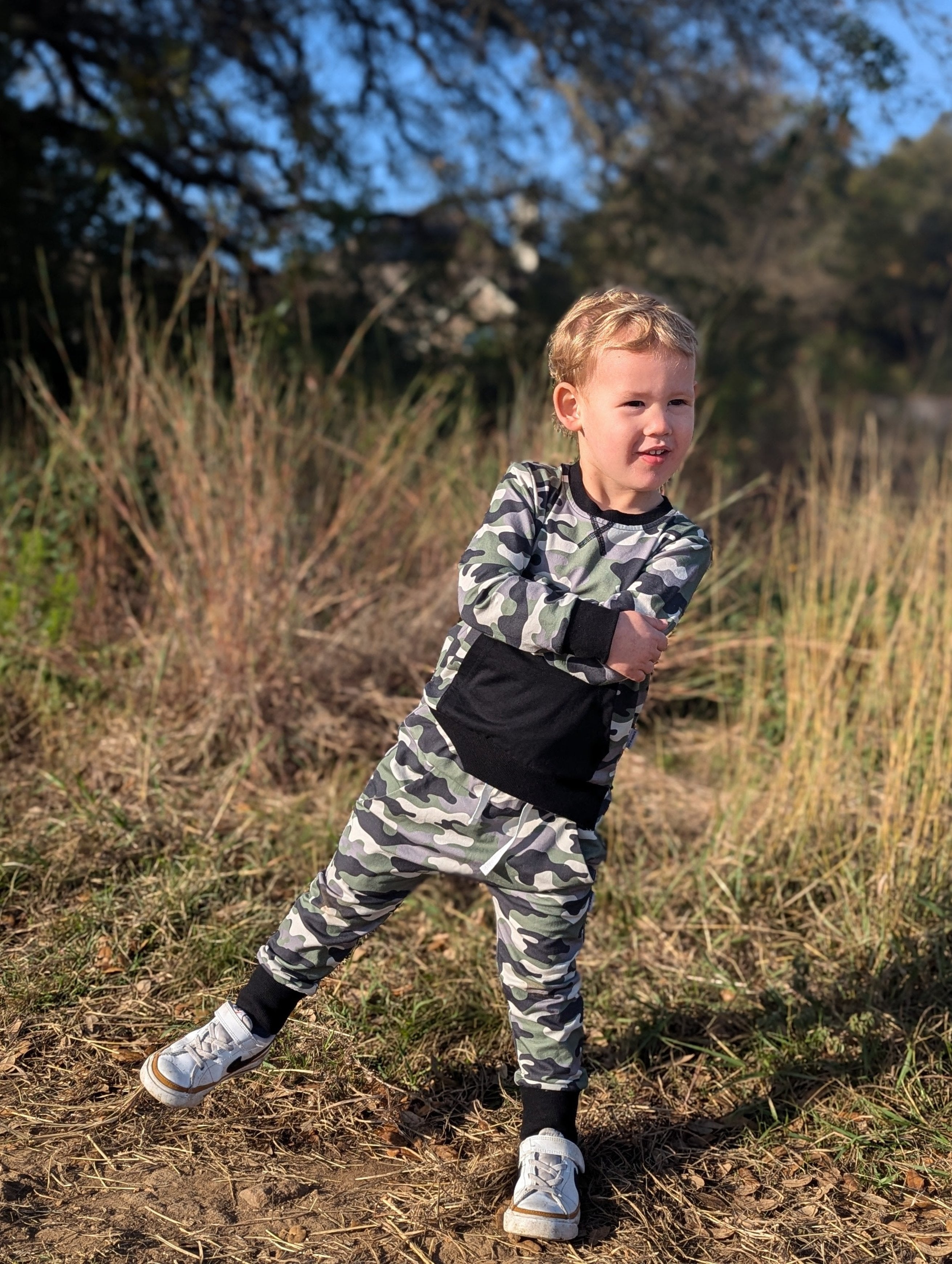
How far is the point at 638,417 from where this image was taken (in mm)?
2016

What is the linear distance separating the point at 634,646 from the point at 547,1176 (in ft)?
3.10

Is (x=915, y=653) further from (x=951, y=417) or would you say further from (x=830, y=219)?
(x=830, y=219)

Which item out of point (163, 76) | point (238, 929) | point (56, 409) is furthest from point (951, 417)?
point (238, 929)

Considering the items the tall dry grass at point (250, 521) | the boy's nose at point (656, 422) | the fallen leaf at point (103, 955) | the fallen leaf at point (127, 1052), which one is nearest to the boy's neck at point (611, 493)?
the boy's nose at point (656, 422)

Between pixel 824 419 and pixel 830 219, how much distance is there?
6778 millimetres

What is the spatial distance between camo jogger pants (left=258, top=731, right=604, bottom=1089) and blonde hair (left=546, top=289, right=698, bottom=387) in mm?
711

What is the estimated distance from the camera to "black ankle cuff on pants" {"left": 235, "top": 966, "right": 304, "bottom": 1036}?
225 centimetres

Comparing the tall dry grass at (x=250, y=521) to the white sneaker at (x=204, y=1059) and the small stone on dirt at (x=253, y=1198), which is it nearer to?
the white sneaker at (x=204, y=1059)

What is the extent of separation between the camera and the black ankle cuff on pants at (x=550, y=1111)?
86.3 inches

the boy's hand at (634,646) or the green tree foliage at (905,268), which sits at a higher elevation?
the green tree foliage at (905,268)

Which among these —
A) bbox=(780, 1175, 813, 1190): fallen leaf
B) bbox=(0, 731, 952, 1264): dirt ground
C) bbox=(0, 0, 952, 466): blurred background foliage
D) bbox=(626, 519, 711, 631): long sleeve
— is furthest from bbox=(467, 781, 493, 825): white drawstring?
bbox=(0, 0, 952, 466): blurred background foliage

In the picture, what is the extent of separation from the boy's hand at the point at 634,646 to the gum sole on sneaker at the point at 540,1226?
0.92 meters

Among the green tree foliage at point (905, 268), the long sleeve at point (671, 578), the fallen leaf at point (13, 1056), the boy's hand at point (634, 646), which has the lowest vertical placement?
the fallen leaf at point (13, 1056)

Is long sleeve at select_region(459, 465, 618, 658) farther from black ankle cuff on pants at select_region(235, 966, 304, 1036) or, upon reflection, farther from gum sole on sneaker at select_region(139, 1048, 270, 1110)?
gum sole on sneaker at select_region(139, 1048, 270, 1110)
